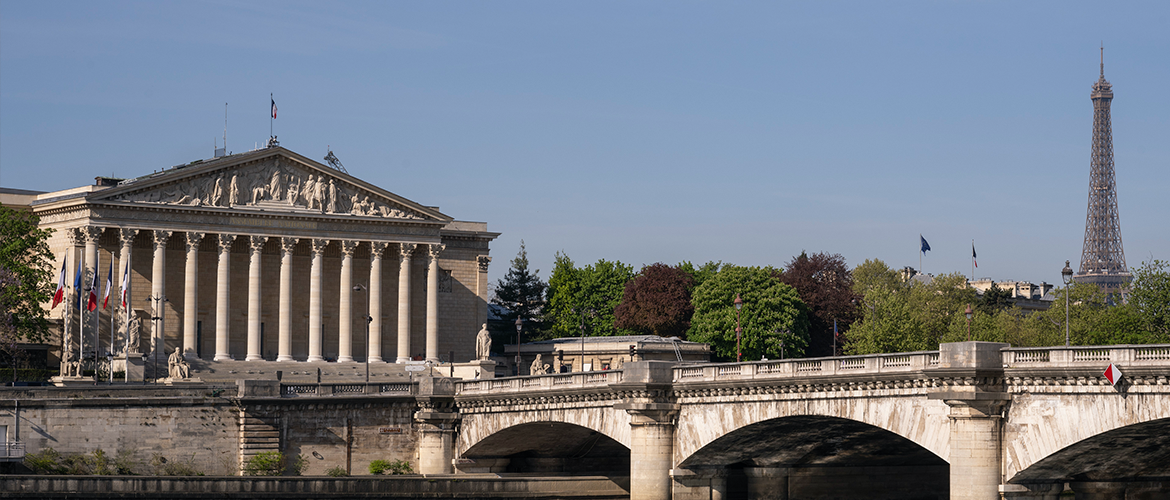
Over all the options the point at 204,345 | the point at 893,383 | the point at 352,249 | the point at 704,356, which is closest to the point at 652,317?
the point at 704,356

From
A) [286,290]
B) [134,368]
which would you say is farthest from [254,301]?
[134,368]

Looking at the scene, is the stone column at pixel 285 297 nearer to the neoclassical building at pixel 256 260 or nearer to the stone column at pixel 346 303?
the neoclassical building at pixel 256 260

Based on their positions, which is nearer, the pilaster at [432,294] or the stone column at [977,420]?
the stone column at [977,420]

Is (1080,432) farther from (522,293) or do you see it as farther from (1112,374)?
(522,293)

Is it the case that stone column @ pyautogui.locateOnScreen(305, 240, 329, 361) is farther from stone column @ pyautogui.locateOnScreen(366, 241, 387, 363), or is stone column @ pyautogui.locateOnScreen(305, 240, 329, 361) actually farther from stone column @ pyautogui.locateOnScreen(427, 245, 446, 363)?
stone column @ pyautogui.locateOnScreen(427, 245, 446, 363)

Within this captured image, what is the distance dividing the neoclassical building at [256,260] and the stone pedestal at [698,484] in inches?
1700

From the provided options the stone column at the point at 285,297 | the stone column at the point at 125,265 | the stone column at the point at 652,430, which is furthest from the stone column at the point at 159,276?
the stone column at the point at 652,430

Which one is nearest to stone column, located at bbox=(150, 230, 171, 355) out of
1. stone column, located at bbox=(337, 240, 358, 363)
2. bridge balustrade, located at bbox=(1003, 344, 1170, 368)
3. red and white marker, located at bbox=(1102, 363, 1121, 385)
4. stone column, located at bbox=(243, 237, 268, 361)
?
stone column, located at bbox=(243, 237, 268, 361)

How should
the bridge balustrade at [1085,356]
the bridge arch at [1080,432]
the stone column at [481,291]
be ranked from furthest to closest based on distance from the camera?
the stone column at [481,291], the bridge arch at [1080,432], the bridge balustrade at [1085,356]

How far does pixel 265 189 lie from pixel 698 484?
2236 inches

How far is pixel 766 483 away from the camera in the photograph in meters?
64.8

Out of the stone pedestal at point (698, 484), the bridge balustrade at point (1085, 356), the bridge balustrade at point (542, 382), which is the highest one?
the bridge balustrade at point (1085, 356)

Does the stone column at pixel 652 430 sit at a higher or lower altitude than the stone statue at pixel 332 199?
lower

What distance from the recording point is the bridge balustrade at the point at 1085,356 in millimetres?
45000
